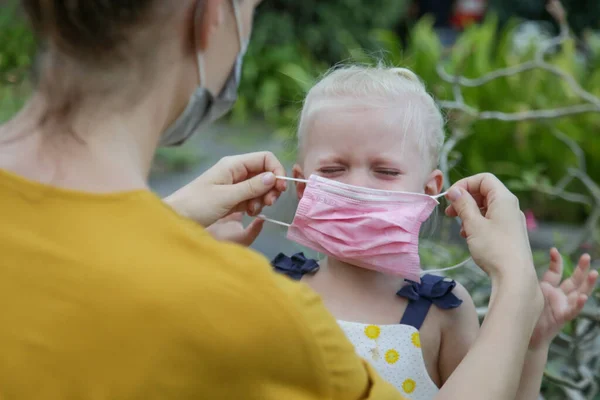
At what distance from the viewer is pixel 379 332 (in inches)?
80.4

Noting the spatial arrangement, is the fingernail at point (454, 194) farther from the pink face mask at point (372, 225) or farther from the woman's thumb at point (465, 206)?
the pink face mask at point (372, 225)

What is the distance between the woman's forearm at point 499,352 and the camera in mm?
1523

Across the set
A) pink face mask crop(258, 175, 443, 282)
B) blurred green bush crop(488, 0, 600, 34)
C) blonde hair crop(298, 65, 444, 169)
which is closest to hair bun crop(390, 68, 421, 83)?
blonde hair crop(298, 65, 444, 169)

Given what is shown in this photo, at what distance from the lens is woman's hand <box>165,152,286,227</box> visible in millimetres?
2172

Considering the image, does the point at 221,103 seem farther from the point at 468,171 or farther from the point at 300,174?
the point at 468,171

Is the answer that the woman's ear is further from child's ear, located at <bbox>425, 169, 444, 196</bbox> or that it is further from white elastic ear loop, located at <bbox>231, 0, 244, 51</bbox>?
child's ear, located at <bbox>425, 169, 444, 196</bbox>

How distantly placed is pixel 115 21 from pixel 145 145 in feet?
0.73

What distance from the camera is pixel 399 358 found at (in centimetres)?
202

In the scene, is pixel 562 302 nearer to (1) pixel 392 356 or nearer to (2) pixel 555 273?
(2) pixel 555 273

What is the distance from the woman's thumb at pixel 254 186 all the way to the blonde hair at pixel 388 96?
210mm

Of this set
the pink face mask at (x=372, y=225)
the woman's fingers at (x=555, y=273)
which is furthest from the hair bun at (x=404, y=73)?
the woman's fingers at (x=555, y=273)

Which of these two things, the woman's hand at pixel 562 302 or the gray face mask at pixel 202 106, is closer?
the gray face mask at pixel 202 106

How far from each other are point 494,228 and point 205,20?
824 mm

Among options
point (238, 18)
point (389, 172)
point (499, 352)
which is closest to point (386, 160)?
point (389, 172)
